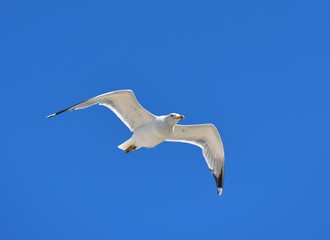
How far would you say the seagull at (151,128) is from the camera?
13406 millimetres

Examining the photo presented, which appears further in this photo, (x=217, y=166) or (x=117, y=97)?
(x=217, y=166)

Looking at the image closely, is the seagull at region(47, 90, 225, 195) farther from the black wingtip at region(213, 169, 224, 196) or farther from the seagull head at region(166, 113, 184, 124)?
the black wingtip at region(213, 169, 224, 196)

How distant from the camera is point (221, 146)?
48.9 feet

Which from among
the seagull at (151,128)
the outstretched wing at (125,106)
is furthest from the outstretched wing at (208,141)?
the outstretched wing at (125,106)

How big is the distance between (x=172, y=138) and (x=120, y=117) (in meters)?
1.45

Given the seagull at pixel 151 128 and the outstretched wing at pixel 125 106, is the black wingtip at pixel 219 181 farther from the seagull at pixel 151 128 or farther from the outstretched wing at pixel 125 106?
the outstretched wing at pixel 125 106

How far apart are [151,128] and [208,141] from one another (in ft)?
5.98

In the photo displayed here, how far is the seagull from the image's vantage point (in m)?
13.4

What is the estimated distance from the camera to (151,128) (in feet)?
44.6

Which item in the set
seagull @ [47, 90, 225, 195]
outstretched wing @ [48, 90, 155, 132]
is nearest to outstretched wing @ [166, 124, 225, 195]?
seagull @ [47, 90, 225, 195]

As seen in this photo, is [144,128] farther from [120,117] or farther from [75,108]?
[75,108]

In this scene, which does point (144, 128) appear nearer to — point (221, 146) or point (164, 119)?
point (164, 119)

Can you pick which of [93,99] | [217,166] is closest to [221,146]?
[217,166]

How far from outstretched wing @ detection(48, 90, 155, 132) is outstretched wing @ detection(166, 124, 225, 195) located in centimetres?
92
